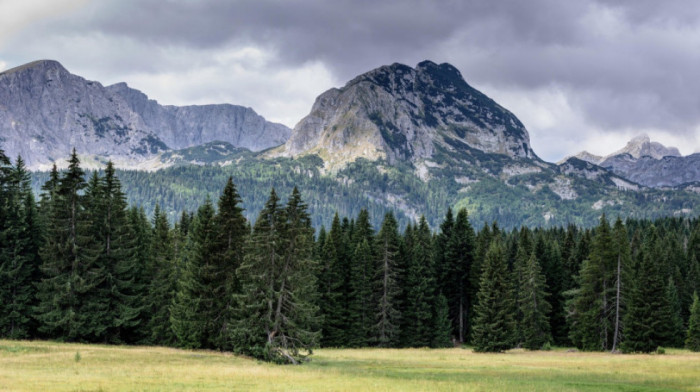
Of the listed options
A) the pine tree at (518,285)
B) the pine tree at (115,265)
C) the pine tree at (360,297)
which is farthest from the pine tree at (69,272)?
the pine tree at (518,285)

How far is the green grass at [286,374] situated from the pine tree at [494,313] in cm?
1847

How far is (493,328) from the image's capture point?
228ft

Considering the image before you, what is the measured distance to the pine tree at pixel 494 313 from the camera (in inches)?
2702

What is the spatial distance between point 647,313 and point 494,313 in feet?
54.8

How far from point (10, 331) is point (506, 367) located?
44565 millimetres

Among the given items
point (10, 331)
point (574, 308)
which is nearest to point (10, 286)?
→ point (10, 331)

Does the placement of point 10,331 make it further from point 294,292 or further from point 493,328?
point 493,328

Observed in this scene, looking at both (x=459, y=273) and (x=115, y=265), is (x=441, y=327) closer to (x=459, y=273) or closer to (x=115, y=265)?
(x=459, y=273)

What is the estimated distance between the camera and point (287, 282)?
47688 millimetres

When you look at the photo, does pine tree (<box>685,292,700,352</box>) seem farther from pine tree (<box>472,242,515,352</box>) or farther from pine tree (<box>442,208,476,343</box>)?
pine tree (<box>442,208,476,343</box>)

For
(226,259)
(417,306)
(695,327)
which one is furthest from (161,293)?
(695,327)

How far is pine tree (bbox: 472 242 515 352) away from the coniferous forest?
17 cm

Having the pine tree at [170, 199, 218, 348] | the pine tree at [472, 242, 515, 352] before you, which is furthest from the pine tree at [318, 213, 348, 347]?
the pine tree at [170, 199, 218, 348]

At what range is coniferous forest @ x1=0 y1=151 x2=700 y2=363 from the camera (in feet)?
158
